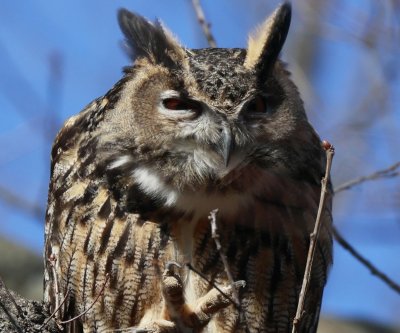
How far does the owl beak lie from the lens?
2779 mm

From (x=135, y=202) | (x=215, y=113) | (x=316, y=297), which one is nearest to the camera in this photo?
(x=215, y=113)

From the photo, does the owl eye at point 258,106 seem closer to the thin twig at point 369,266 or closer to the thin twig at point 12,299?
the thin twig at point 369,266

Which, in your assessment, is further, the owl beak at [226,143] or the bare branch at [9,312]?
the owl beak at [226,143]

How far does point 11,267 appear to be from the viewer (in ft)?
17.2

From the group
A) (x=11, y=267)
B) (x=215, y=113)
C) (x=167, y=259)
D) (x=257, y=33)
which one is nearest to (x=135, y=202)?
(x=167, y=259)

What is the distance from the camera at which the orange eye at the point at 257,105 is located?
115 inches

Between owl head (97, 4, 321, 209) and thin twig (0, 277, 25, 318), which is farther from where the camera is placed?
owl head (97, 4, 321, 209)

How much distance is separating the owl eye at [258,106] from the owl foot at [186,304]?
23.2 inches

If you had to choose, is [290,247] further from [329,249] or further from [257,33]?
[257,33]

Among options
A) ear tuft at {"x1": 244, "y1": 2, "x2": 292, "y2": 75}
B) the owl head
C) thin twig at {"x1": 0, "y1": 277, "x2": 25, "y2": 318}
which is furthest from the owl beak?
thin twig at {"x1": 0, "y1": 277, "x2": 25, "y2": 318}

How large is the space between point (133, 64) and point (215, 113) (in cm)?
50

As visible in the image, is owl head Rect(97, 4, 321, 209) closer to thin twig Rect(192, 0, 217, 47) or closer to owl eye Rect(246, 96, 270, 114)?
owl eye Rect(246, 96, 270, 114)

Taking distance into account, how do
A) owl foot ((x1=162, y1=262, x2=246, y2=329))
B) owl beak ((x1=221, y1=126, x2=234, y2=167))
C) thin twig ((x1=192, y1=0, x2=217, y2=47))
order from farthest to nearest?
thin twig ((x1=192, y1=0, x2=217, y2=47)) → owl beak ((x1=221, y1=126, x2=234, y2=167)) → owl foot ((x1=162, y1=262, x2=246, y2=329))

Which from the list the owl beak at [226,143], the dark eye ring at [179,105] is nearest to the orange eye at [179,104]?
the dark eye ring at [179,105]
